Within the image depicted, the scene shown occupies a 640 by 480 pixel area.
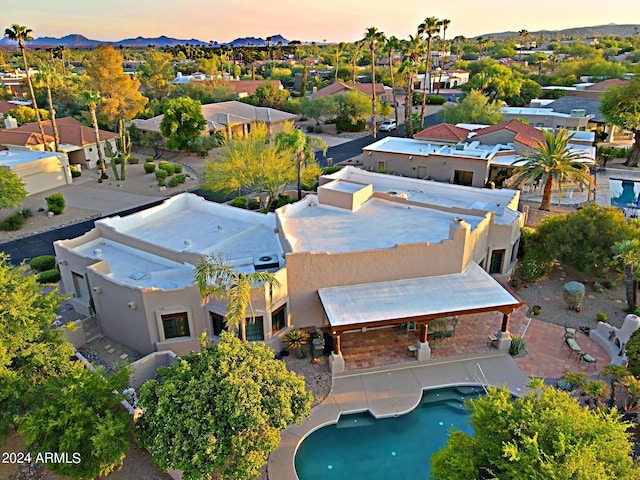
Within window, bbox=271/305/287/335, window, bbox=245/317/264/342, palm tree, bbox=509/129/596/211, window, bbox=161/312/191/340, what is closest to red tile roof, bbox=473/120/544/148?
palm tree, bbox=509/129/596/211

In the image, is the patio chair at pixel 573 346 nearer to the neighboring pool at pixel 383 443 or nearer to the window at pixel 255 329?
the neighboring pool at pixel 383 443

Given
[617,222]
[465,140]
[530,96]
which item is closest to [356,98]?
[465,140]

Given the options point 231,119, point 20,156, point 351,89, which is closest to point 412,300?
point 20,156

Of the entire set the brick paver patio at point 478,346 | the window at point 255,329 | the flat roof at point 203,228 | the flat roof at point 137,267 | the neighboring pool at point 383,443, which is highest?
the flat roof at point 203,228

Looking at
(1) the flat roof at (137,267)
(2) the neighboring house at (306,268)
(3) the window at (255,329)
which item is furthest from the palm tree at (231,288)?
(1) the flat roof at (137,267)

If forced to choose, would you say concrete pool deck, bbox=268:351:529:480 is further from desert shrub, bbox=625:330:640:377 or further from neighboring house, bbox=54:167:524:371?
desert shrub, bbox=625:330:640:377

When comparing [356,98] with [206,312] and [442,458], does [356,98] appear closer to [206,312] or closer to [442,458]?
[206,312]
